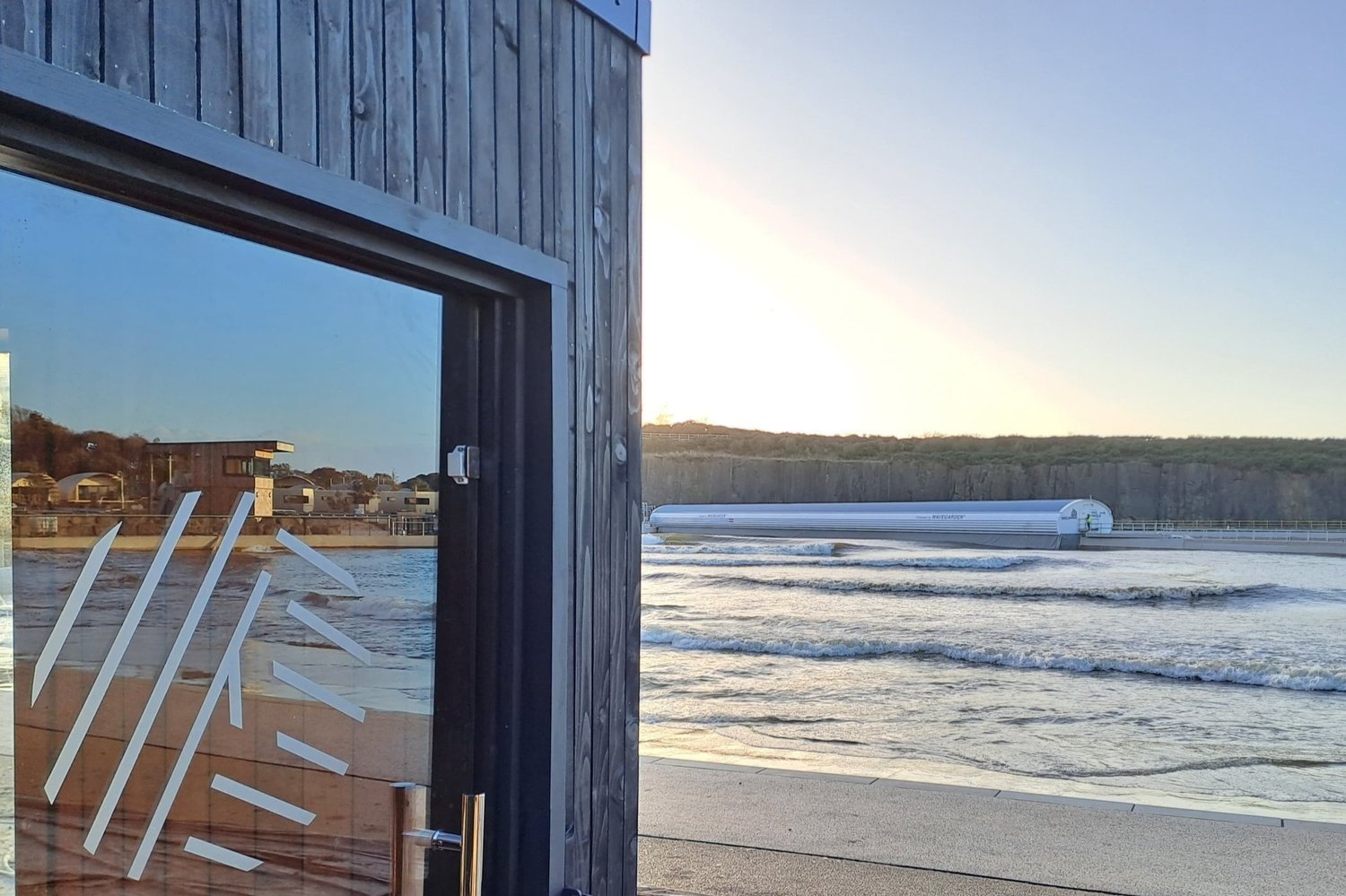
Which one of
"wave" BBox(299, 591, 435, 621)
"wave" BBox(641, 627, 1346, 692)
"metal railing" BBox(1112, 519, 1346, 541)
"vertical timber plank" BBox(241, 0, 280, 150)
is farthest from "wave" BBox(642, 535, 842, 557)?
"vertical timber plank" BBox(241, 0, 280, 150)

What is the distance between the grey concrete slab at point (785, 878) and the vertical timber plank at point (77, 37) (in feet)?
11.3

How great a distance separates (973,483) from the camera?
86.1 metres

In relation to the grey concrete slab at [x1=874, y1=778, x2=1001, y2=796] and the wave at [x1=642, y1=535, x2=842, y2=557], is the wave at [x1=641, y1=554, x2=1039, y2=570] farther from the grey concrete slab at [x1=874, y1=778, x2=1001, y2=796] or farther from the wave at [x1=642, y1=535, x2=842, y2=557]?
the grey concrete slab at [x1=874, y1=778, x2=1001, y2=796]

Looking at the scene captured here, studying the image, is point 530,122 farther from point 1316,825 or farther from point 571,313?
point 1316,825

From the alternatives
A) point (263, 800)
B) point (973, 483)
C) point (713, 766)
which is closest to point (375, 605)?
point (263, 800)

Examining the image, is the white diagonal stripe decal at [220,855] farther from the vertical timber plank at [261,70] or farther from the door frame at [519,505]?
the vertical timber plank at [261,70]

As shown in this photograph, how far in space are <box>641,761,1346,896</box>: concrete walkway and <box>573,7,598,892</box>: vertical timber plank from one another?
1678mm

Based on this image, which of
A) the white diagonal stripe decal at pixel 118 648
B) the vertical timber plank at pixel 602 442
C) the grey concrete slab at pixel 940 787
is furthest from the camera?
the grey concrete slab at pixel 940 787

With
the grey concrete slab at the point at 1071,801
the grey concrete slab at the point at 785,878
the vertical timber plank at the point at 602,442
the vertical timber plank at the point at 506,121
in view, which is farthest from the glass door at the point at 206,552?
→ the grey concrete slab at the point at 1071,801

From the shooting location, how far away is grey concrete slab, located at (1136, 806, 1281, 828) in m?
5.05

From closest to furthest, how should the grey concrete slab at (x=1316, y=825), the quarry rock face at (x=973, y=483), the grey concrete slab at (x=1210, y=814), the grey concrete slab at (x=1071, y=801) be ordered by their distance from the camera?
the grey concrete slab at (x=1316, y=825) → the grey concrete slab at (x=1210, y=814) → the grey concrete slab at (x=1071, y=801) → the quarry rock face at (x=973, y=483)

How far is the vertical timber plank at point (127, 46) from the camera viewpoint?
1.51 meters

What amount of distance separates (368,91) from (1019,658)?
1313 centimetres

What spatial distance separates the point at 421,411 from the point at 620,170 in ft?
3.26
